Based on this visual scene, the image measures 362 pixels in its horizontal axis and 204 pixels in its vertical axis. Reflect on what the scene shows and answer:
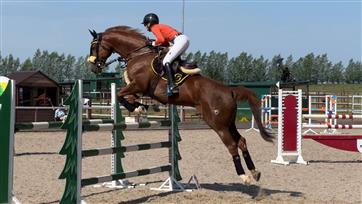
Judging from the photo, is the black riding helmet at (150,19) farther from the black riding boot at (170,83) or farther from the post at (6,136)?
the post at (6,136)

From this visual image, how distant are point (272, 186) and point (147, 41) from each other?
117 inches

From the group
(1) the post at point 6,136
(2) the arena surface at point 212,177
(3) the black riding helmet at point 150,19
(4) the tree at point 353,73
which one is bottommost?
(2) the arena surface at point 212,177

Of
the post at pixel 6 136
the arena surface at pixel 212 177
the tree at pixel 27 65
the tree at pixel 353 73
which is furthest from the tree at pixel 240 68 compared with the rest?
the post at pixel 6 136

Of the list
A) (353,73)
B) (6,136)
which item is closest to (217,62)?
(353,73)

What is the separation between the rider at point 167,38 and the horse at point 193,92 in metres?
0.22

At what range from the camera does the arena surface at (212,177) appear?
6980 mm

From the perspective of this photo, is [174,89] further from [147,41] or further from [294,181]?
[294,181]

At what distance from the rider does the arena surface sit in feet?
5.32

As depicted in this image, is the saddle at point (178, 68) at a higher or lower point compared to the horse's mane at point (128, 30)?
lower

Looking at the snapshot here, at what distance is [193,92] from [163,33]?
3.25 ft

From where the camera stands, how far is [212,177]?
29.6ft

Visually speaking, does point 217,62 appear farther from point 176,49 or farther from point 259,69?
point 176,49

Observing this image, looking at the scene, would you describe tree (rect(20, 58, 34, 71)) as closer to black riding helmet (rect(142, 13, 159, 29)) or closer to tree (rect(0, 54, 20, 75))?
tree (rect(0, 54, 20, 75))

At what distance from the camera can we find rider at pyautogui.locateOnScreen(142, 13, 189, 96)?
7242 millimetres
